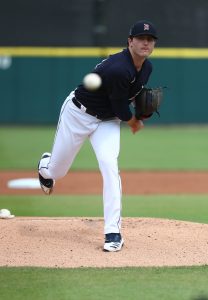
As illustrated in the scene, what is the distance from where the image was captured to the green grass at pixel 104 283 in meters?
4.21

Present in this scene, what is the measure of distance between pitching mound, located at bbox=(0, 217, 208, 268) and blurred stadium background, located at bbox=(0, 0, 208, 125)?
29.0ft

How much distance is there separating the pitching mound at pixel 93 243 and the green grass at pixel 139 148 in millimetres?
4297

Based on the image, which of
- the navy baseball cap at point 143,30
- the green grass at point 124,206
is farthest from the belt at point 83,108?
the green grass at point 124,206

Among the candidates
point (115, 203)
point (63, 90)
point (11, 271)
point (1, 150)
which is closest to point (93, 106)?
point (115, 203)

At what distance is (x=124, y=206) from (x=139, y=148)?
17.0ft

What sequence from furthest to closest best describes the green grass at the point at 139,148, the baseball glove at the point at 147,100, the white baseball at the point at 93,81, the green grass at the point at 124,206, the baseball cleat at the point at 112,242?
the green grass at the point at 139,148 < the green grass at the point at 124,206 < the baseball glove at the point at 147,100 < the baseball cleat at the point at 112,242 < the white baseball at the point at 93,81

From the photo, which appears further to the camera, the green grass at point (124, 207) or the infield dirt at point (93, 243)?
the infield dirt at point (93, 243)

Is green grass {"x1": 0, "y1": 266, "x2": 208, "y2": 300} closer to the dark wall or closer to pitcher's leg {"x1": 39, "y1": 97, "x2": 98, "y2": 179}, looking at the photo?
pitcher's leg {"x1": 39, "y1": 97, "x2": 98, "y2": 179}

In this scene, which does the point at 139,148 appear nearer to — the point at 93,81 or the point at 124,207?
the point at 124,207

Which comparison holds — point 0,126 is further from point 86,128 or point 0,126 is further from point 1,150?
point 86,128

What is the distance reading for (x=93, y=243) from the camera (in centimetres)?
563

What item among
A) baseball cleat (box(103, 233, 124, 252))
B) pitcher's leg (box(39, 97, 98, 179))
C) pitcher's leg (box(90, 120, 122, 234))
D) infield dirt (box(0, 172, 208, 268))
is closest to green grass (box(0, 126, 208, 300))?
infield dirt (box(0, 172, 208, 268))

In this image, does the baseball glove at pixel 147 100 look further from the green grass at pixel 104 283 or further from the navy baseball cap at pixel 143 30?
the green grass at pixel 104 283

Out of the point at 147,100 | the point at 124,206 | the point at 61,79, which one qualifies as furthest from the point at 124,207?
the point at 61,79
